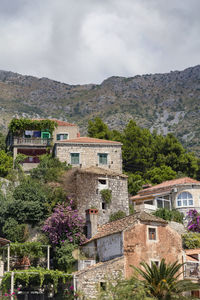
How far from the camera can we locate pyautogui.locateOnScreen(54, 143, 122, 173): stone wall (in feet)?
166

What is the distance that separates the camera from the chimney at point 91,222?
38219mm

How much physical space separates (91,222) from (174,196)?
1373 cm

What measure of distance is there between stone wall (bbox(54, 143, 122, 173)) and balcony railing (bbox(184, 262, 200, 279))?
18885mm

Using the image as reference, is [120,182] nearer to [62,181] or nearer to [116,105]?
[62,181]

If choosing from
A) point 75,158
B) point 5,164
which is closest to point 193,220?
point 75,158

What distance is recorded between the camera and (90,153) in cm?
5138

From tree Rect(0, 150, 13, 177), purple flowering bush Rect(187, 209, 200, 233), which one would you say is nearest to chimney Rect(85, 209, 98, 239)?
purple flowering bush Rect(187, 209, 200, 233)

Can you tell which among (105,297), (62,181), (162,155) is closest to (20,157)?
(62,181)

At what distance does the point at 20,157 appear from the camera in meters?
52.0

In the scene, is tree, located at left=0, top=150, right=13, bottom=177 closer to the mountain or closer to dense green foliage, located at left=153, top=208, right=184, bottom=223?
dense green foliage, located at left=153, top=208, right=184, bottom=223

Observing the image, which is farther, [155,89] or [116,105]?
[155,89]

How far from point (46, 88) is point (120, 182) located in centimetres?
9697

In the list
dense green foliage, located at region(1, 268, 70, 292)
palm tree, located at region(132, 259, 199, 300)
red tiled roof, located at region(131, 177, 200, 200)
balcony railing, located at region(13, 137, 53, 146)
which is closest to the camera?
palm tree, located at region(132, 259, 199, 300)

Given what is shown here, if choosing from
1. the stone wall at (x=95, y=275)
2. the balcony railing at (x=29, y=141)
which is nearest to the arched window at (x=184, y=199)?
the balcony railing at (x=29, y=141)
